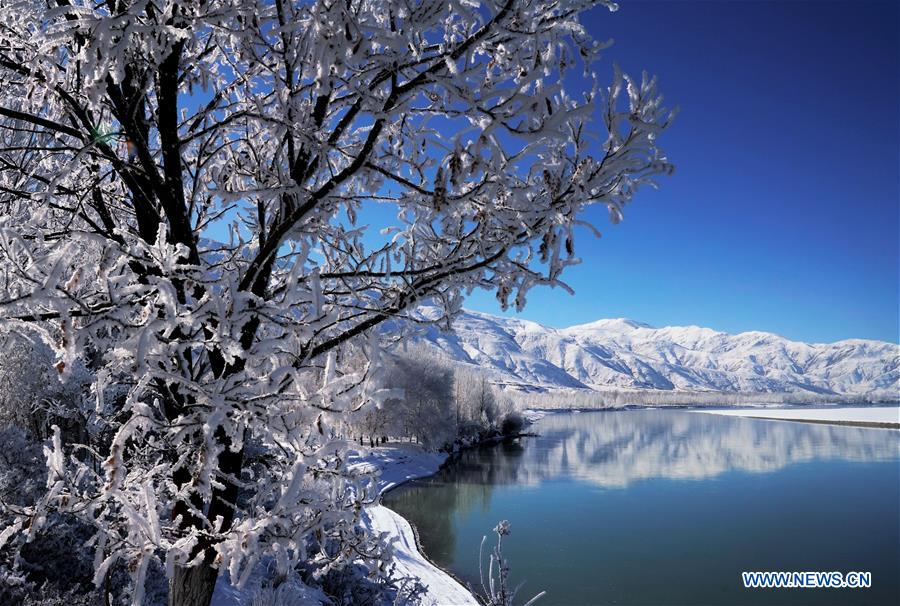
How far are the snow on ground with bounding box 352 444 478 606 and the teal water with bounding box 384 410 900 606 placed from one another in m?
1.10

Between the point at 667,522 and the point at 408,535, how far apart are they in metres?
11.0

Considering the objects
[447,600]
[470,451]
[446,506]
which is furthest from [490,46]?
[470,451]

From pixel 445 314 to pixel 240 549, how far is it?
5.23 feet

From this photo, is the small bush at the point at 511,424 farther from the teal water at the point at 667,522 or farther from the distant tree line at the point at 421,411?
the teal water at the point at 667,522

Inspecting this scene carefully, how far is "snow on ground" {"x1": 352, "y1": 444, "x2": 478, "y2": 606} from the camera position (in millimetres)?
13227

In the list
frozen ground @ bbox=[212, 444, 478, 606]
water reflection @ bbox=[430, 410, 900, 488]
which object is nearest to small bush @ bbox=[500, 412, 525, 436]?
water reflection @ bbox=[430, 410, 900, 488]

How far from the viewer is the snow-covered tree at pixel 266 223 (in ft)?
6.20

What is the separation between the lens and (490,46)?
8.55 feet

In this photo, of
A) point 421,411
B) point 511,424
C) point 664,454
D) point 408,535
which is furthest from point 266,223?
point 511,424

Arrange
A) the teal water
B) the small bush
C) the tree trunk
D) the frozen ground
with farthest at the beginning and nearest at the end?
the small bush → the teal water → the frozen ground → the tree trunk

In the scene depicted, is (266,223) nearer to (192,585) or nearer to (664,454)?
(192,585)

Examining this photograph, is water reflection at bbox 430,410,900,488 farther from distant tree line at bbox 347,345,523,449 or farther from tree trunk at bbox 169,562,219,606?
tree trunk at bbox 169,562,219,606

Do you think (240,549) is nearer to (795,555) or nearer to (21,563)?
(21,563)

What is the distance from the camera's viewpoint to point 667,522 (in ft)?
74.9
